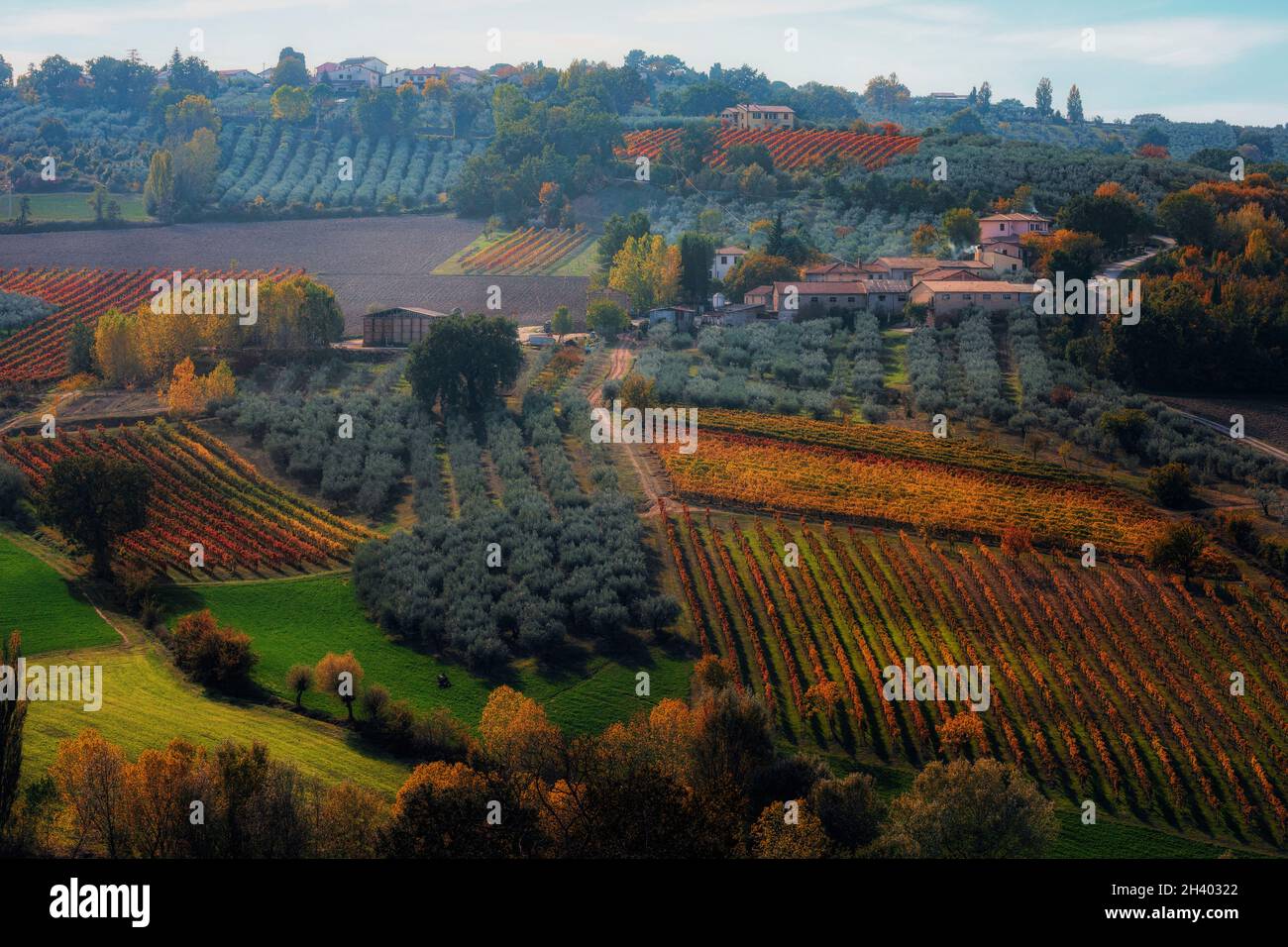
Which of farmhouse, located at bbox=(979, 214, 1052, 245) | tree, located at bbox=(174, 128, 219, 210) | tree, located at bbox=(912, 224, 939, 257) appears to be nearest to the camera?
farmhouse, located at bbox=(979, 214, 1052, 245)

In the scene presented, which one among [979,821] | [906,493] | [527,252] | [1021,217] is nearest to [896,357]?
[906,493]

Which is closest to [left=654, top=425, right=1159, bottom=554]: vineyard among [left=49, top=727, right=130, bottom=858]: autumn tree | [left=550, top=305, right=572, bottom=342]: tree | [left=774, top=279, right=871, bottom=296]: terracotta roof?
[left=774, top=279, right=871, bottom=296]: terracotta roof

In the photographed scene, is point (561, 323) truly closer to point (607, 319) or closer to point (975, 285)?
point (607, 319)

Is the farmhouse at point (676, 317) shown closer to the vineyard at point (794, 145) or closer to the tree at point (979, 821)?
the vineyard at point (794, 145)

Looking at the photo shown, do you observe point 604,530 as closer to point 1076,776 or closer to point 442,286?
point 1076,776

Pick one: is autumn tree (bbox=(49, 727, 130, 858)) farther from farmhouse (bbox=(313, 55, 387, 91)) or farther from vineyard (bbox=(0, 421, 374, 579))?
farmhouse (bbox=(313, 55, 387, 91))

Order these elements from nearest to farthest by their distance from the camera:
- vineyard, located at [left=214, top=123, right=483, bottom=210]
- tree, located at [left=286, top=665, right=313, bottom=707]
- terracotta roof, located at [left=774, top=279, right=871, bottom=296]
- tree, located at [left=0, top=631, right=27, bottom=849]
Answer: tree, located at [left=0, top=631, right=27, bottom=849]
tree, located at [left=286, top=665, right=313, bottom=707]
terracotta roof, located at [left=774, top=279, right=871, bottom=296]
vineyard, located at [left=214, top=123, right=483, bottom=210]

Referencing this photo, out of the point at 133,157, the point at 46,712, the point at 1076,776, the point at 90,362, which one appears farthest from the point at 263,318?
the point at 133,157
